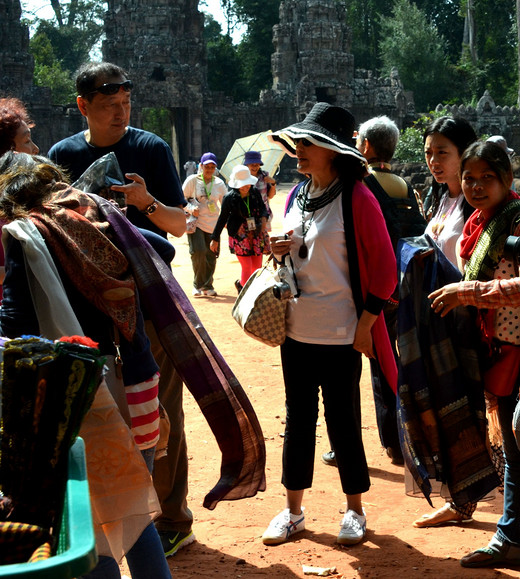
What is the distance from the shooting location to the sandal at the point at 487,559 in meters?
4.15

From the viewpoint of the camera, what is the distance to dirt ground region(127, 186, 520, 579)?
169 inches

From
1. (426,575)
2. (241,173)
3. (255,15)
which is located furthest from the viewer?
(255,15)

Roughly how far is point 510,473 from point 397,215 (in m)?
1.87

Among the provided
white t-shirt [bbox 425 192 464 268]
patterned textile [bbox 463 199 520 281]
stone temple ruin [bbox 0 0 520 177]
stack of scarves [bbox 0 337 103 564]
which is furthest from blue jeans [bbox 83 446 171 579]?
stone temple ruin [bbox 0 0 520 177]

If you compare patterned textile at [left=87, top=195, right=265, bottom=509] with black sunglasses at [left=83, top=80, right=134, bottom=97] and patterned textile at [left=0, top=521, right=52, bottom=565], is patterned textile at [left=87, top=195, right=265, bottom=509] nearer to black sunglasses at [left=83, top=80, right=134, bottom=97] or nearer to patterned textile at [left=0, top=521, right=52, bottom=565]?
black sunglasses at [left=83, top=80, right=134, bottom=97]

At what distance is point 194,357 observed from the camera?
3.49 m

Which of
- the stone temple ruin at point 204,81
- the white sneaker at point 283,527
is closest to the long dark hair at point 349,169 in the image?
the white sneaker at point 283,527

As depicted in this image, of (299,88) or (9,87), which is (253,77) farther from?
(9,87)

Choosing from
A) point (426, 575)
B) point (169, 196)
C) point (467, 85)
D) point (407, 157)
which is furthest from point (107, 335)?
point (467, 85)

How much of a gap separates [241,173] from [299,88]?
3722cm

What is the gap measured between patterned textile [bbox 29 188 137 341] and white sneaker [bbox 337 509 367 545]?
1.94 m

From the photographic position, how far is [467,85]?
57406 mm

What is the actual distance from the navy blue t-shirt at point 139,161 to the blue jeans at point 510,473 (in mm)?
1866

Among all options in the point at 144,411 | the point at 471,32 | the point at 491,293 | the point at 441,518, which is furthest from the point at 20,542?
the point at 471,32
